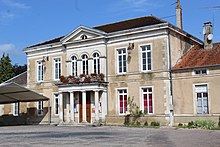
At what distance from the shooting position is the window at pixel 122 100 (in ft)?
85.7

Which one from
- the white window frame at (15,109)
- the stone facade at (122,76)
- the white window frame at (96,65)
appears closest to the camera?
the stone facade at (122,76)

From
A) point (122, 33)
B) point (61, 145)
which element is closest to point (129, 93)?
point (122, 33)

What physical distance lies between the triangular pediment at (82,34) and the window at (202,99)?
8662mm

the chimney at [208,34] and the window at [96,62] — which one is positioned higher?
the chimney at [208,34]

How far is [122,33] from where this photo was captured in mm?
26500

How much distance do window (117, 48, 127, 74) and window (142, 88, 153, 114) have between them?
95.9 inches

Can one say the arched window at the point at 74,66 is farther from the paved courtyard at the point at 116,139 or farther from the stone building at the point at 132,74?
the paved courtyard at the point at 116,139

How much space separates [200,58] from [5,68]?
109ft

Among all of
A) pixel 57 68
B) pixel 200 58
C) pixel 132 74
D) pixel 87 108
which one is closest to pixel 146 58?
pixel 132 74

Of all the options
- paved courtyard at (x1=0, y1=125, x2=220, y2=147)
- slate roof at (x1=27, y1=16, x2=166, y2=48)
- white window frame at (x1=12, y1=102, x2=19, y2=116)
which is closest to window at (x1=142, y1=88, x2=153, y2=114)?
slate roof at (x1=27, y1=16, x2=166, y2=48)

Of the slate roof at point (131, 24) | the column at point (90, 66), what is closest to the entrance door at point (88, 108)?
the column at point (90, 66)

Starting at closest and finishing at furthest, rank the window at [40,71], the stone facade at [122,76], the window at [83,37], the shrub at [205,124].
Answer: the shrub at [205,124] → the stone facade at [122,76] → the window at [83,37] → the window at [40,71]

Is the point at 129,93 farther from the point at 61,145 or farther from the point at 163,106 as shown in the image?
the point at 61,145

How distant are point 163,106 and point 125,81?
11.9 ft
